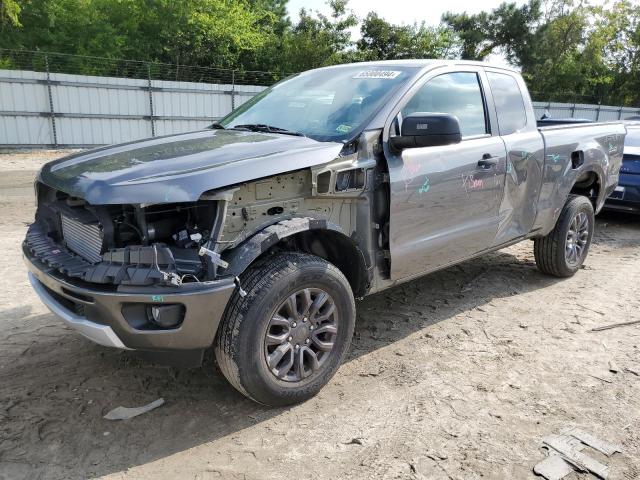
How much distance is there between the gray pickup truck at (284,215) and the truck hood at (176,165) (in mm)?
10

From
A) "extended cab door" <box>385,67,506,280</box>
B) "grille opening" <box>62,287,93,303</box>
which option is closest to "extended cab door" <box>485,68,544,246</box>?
"extended cab door" <box>385,67,506,280</box>

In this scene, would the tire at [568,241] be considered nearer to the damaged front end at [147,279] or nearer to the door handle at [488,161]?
the door handle at [488,161]

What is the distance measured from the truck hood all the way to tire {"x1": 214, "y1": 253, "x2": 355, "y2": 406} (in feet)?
1.72

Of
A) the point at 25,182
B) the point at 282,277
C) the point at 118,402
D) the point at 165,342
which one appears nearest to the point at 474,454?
the point at 282,277

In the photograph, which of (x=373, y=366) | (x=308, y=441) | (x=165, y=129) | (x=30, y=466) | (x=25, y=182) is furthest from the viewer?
(x=165, y=129)

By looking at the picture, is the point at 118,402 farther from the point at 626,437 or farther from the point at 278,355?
the point at 626,437

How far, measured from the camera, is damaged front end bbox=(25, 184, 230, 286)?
2494 mm

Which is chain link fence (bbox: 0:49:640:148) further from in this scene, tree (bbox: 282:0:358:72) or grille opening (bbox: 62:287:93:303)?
grille opening (bbox: 62:287:93:303)

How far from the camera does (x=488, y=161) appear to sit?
395cm

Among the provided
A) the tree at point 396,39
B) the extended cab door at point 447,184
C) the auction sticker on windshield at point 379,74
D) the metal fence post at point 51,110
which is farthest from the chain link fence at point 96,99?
the extended cab door at point 447,184

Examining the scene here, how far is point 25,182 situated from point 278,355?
972 centimetres

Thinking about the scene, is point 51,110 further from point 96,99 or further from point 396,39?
point 396,39

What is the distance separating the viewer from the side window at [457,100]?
364 cm

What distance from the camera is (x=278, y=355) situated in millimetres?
2879
